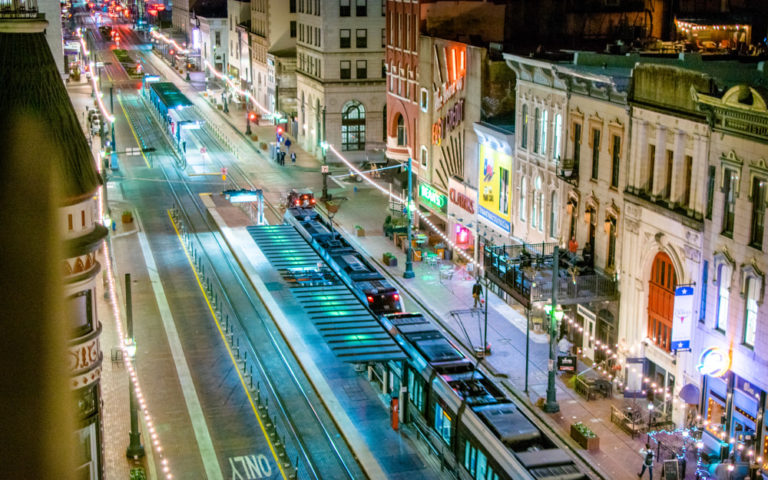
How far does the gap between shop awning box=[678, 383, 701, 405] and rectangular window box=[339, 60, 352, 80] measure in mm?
70212

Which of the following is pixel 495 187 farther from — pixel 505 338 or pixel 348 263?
pixel 505 338

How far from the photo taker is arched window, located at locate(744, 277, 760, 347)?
35.6 meters

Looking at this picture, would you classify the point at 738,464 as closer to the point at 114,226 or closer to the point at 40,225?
the point at 40,225

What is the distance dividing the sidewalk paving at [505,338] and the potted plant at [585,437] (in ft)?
0.78

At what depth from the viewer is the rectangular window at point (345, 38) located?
102812 mm

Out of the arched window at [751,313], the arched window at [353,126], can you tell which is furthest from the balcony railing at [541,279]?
the arched window at [353,126]

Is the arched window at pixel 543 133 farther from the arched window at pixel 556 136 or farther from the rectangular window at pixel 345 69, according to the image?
the rectangular window at pixel 345 69


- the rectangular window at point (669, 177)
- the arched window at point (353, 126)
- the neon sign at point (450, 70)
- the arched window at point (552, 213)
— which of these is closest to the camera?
the rectangular window at point (669, 177)

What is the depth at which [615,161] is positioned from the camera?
45.8 m

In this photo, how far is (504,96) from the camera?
62.0 meters

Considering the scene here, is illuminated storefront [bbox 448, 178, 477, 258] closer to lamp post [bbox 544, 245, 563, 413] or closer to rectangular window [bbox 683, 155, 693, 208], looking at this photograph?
lamp post [bbox 544, 245, 563, 413]

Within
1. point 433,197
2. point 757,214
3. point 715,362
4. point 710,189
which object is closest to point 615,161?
point 710,189

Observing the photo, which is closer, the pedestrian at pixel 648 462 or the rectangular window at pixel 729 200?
the pedestrian at pixel 648 462

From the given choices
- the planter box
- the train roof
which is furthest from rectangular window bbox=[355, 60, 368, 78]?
the train roof
